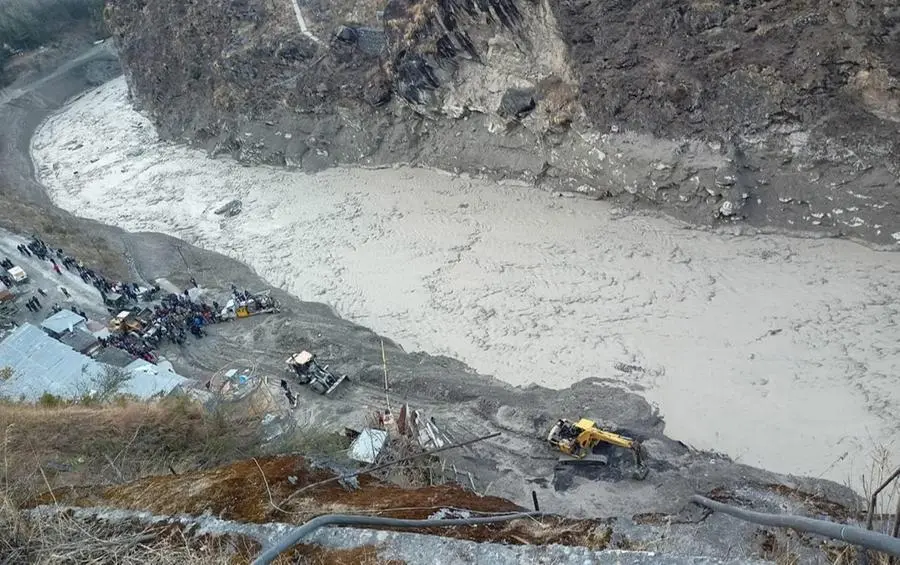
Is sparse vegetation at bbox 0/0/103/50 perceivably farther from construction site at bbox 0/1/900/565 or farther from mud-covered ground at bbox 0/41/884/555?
mud-covered ground at bbox 0/41/884/555

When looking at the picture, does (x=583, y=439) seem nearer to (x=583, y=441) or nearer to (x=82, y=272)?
(x=583, y=441)

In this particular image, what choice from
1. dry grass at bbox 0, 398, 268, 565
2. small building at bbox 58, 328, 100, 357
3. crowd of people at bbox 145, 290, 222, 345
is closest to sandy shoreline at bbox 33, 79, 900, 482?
crowd of people at bbox 145, 290, 222, 345

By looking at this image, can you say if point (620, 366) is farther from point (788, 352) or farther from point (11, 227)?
point (11, 227)

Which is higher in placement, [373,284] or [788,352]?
[373,284]

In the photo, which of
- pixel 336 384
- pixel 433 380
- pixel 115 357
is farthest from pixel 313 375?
pixel 115 357

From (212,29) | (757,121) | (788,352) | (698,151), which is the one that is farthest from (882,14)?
(212,29)
